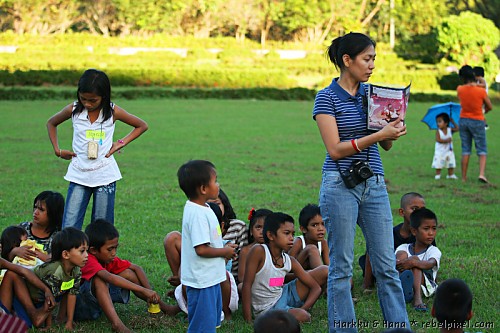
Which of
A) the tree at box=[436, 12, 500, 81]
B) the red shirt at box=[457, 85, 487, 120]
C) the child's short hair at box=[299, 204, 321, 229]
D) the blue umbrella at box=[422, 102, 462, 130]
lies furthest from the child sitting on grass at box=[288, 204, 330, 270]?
the tree at box=[436, 12, 500, 81]

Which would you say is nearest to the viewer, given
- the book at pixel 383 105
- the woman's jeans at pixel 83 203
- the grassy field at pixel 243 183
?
the book at pixel 383 105

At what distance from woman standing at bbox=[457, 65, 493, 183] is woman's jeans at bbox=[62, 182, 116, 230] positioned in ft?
25.9

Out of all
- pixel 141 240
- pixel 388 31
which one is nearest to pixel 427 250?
pixel 141 240

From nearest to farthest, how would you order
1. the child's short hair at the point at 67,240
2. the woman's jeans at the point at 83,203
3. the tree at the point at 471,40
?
the child's short hair at the point at 67,240 < the woman's jeans at the point at 83,203 < the tree at the point at 471,40

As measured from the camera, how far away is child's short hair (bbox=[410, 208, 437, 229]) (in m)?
5.98

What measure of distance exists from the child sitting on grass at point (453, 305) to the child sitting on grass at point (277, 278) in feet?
5.78

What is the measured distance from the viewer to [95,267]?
529 centimetres

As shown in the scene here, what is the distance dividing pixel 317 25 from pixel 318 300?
6035 cm

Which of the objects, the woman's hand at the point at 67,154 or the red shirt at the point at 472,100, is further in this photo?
the red shirt at the point at 472,100

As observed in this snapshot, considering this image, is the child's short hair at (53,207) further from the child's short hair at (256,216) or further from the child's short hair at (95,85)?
the child's short hair at (256,216)

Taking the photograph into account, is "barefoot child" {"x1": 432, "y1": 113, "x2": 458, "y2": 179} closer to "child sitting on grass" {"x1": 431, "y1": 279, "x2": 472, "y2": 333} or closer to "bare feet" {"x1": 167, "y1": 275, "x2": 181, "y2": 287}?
"bare feet" {"x1": 167, "y1": 275, "x2": 181, "y2": 287}

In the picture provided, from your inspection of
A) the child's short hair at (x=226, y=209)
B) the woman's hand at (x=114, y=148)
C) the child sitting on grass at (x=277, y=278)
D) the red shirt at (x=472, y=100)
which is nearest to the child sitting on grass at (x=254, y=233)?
the child's short hair at (x=226, y=209)

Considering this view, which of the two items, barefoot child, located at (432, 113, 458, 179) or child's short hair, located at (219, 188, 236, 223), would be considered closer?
child's short hair, located at (219, 188, 236, 223)

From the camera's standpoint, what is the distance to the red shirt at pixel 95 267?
5.25 m
